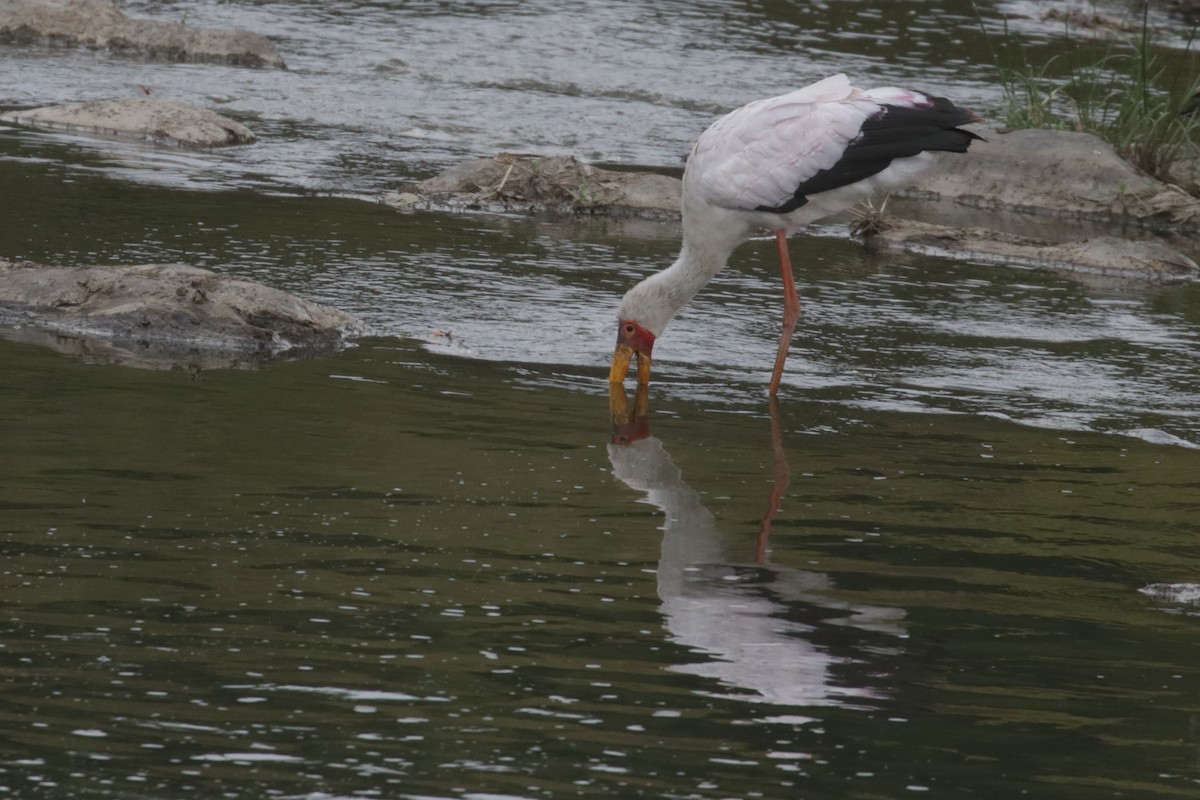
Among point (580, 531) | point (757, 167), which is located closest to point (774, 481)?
point (580, 531)

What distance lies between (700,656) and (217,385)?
3382mm

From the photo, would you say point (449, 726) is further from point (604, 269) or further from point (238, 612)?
point (604, 269)

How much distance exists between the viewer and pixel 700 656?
4.82m

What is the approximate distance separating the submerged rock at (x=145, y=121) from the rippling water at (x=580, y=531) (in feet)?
5.99

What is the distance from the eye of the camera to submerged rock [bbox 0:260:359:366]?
8.31 meters

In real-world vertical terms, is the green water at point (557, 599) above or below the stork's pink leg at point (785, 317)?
below

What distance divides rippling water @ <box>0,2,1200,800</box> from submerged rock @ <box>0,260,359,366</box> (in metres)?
0.31

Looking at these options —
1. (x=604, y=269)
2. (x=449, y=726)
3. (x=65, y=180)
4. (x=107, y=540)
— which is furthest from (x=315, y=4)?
(x=449, y=726)

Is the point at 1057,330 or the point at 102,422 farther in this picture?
the point at 1057,330

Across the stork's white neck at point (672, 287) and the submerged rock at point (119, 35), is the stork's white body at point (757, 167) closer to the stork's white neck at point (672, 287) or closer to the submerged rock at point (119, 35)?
the stork's white neck at point (672, 287)

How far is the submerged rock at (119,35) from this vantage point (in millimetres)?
18875

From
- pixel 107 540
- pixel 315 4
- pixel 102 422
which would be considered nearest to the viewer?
pixel 107 540

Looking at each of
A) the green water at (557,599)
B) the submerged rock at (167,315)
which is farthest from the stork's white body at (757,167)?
the submerged rock at (167,315)

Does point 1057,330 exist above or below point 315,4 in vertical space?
below
